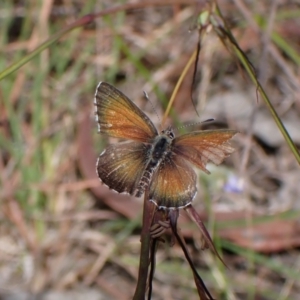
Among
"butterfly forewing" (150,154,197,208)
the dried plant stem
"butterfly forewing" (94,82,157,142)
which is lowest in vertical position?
the dried plant stem

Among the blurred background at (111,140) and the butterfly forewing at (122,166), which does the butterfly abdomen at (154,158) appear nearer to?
the butterfly forewing at (122,166)

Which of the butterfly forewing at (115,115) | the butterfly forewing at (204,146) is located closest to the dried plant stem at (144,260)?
the butterfly forewing at (204,146)

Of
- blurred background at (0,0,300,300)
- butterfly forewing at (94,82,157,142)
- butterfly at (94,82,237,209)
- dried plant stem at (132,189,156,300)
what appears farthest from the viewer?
blurred background at (0,0,300,300)

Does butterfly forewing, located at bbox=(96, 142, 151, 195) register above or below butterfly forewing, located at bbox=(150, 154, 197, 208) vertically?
above

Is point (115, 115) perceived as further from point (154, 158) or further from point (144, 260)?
point (144, 260)

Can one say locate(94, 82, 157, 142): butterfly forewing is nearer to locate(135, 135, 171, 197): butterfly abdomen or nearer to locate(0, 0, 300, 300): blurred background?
locate(135, 135, 171, 197): butterfly abdomen

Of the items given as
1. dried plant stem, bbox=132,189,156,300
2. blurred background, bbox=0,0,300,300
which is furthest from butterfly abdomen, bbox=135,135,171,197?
blurred background, bbox=0,0,300,300

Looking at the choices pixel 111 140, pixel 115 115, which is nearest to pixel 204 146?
pixel 115 115
